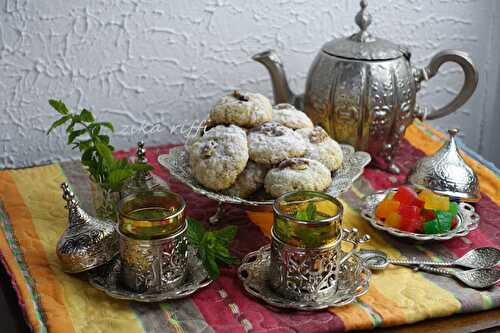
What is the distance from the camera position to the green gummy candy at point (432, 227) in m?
0.98

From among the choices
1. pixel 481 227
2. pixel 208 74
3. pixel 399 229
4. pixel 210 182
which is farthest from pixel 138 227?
pixel 208 74

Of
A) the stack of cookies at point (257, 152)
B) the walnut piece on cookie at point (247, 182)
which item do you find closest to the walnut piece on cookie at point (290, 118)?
the stack of cookies at point (257, 152)

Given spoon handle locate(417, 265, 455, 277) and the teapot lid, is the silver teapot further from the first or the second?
spoon handle locate(417, 265, 455, 277)

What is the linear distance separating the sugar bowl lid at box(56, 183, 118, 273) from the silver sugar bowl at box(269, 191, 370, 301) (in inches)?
8.4

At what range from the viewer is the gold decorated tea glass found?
2.72 feet

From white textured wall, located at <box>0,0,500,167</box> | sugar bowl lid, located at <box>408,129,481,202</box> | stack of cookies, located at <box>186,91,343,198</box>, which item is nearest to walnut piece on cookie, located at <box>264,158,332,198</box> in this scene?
stack of cookies, located at <box>186,91,343,198</box>

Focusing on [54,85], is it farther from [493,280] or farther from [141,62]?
[493,280]

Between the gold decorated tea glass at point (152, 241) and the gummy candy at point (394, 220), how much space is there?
31cm

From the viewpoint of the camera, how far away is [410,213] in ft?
3.26

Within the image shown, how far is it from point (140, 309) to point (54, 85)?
1.98ft

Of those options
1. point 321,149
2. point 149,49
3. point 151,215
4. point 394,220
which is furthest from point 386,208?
point 149,49

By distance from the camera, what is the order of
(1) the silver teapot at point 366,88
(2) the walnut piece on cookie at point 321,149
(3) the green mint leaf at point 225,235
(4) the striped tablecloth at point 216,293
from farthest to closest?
(1) the silver teapot at point 366,88 < (2) the walnut piece on cookie at point 321,149 < (3) the green mint leaf at point 225,235 < (4) the striped tablecloth at point 216,293

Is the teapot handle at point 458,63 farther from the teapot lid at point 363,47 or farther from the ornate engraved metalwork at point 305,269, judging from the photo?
the ornate engraved metalwork at point 305,269

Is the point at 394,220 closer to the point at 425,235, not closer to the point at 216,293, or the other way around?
the point at 425,235
